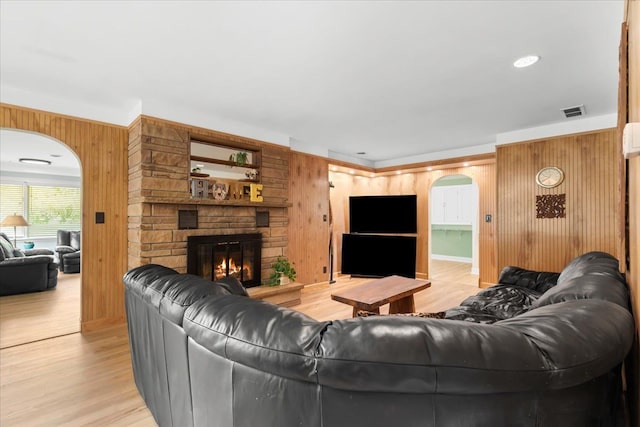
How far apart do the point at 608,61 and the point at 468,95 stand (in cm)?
109

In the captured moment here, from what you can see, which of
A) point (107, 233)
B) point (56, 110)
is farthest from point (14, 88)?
point (107, 233)

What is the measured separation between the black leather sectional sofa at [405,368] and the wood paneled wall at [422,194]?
4.94 meters

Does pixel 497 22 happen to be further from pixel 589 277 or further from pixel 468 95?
pixel 589 277

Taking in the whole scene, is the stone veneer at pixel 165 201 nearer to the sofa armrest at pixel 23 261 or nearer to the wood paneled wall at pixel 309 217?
the wood paneled wall at pixel 309 217

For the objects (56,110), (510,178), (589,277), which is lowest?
(589,277)

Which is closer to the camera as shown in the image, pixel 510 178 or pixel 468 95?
pixel 468 95

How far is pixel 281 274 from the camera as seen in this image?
14.3 ft

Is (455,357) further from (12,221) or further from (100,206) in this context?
(12,221)

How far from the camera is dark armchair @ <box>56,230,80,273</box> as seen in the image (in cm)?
635

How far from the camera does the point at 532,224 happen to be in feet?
14.1

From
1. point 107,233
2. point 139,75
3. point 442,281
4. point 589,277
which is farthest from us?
point 442,281

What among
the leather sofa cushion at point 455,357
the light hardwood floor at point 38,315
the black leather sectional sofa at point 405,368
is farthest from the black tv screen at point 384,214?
the leather sofa cushion at point 455,357

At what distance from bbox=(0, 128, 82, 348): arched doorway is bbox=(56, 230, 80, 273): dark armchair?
7.3 inches

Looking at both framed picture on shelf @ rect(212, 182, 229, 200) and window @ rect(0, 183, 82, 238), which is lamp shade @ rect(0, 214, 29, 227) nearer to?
window @ rect(0, 183, 82, 238)
